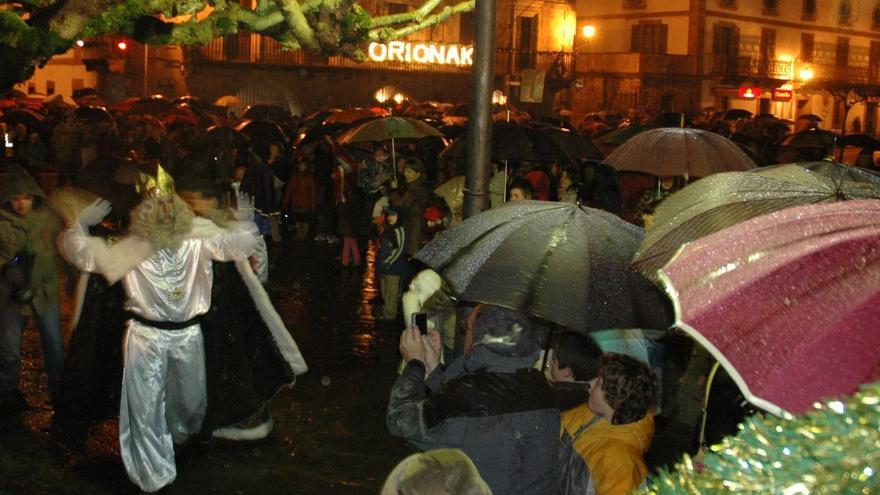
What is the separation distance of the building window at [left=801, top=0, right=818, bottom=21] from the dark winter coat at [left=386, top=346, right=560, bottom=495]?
59.9m

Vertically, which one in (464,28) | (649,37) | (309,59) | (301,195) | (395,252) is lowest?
(395,252)

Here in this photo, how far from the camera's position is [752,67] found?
55.4 metres

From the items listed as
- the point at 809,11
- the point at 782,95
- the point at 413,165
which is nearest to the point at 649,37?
the point at 782,95

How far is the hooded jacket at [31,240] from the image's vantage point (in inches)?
320

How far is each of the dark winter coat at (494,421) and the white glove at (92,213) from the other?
332cm

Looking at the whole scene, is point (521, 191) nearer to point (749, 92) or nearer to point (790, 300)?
point (790, 300)

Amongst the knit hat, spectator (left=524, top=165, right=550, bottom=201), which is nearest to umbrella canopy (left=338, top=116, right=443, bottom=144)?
spectator (left=524, top=165, right=550, bottom=201)

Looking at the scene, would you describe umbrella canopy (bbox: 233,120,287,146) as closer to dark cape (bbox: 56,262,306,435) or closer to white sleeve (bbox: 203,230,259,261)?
dark cape (bbox: 56,262,306,435)

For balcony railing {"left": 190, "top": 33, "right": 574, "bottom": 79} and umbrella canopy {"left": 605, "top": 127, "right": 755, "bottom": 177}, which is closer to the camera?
umbrella canopy {"left": 605, "top": 127, "right": 755, "bottom": 177}

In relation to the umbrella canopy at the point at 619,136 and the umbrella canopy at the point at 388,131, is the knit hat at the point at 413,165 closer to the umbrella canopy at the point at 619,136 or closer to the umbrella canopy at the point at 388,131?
the umbrella canopy at the point at 388,131

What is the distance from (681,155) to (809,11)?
182 ft

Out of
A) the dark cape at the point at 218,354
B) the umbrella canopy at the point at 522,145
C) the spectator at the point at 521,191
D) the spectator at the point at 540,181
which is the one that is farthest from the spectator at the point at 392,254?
the dark cape at the point at 218,354

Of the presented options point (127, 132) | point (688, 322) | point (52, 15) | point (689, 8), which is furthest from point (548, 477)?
point (689, 8)

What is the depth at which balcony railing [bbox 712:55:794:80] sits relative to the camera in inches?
2108
